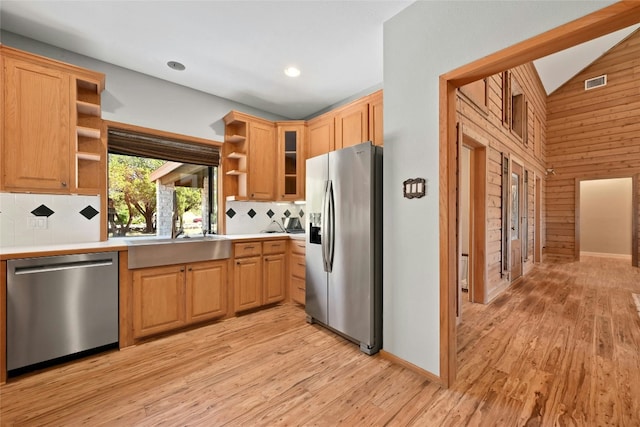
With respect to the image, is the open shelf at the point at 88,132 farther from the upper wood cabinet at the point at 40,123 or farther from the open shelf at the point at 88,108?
the open shelf at the point at 88,108

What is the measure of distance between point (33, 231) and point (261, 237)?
2115 mm

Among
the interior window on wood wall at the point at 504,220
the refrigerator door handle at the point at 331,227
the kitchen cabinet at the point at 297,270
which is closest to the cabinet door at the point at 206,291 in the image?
the kitchen cabinet at the point at 297,270

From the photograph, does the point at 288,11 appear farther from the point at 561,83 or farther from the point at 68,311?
the point at 561,83

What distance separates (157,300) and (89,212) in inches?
46.3

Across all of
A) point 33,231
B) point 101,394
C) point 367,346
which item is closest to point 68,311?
point 101,394

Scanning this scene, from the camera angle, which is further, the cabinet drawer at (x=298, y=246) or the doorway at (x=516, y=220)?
the doorway at (x=516, y=220)

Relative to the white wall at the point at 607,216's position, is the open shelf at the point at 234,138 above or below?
above

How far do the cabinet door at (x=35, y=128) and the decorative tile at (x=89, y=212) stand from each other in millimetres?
426

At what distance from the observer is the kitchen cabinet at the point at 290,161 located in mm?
3943

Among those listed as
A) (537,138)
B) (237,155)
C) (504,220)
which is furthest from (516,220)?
(237,155)

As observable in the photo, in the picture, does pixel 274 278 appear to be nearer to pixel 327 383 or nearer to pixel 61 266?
pixel 327 383

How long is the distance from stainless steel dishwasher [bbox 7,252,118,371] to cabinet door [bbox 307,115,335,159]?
2601mm

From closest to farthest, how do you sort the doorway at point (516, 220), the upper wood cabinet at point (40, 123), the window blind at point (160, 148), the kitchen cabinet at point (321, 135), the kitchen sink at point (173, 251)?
the upper wood cabinet at point (40, 123), the kitchen sink at point (173, 251), the window blind at point (160, 148), the kitchen cabinet at point (321, 135), the doorway at point (516, 220)

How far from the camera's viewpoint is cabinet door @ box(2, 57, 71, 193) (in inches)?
86.1
